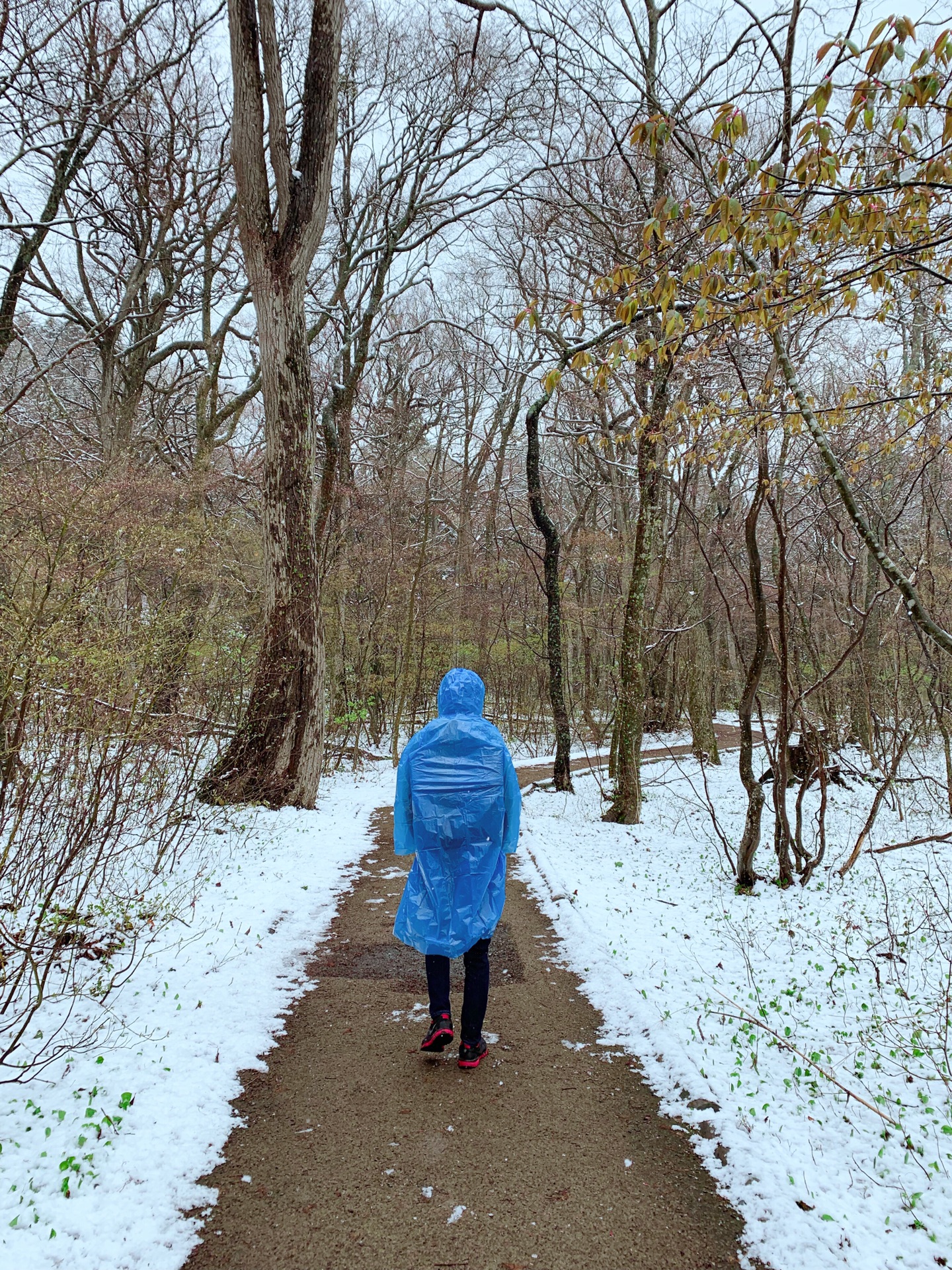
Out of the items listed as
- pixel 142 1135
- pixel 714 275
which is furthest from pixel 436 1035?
→ pixel 714 275

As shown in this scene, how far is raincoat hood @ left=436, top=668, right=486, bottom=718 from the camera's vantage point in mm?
3641

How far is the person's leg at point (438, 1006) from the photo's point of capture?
340 cm

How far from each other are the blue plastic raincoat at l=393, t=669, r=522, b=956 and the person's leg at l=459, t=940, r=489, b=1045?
0.08 m

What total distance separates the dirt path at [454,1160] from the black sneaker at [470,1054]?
56 millimetres

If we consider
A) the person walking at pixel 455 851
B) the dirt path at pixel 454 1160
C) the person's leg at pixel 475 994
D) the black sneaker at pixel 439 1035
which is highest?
the person walking at pixel 455 851

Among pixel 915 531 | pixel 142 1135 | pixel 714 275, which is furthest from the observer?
pixel 915 531

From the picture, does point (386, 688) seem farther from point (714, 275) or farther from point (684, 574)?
point (714, 275)

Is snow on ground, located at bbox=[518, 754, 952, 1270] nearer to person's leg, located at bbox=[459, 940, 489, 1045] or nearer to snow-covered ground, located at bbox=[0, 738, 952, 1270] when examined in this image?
snow-covered ground, located at bbox=[0, 738, 952, 1270]

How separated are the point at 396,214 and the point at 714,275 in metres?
14.3

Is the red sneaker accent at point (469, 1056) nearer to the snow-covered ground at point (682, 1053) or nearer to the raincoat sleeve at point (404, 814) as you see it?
the snow-covered ground at point (682, 1053)

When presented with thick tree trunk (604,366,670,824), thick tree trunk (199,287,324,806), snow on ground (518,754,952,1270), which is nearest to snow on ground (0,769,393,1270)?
snow on ground (518,754,952,1270)

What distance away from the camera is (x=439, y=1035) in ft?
11.1

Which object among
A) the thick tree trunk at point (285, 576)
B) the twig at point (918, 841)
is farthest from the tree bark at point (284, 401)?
the twig at point (918, 841)

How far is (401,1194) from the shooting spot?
2.42 meters
